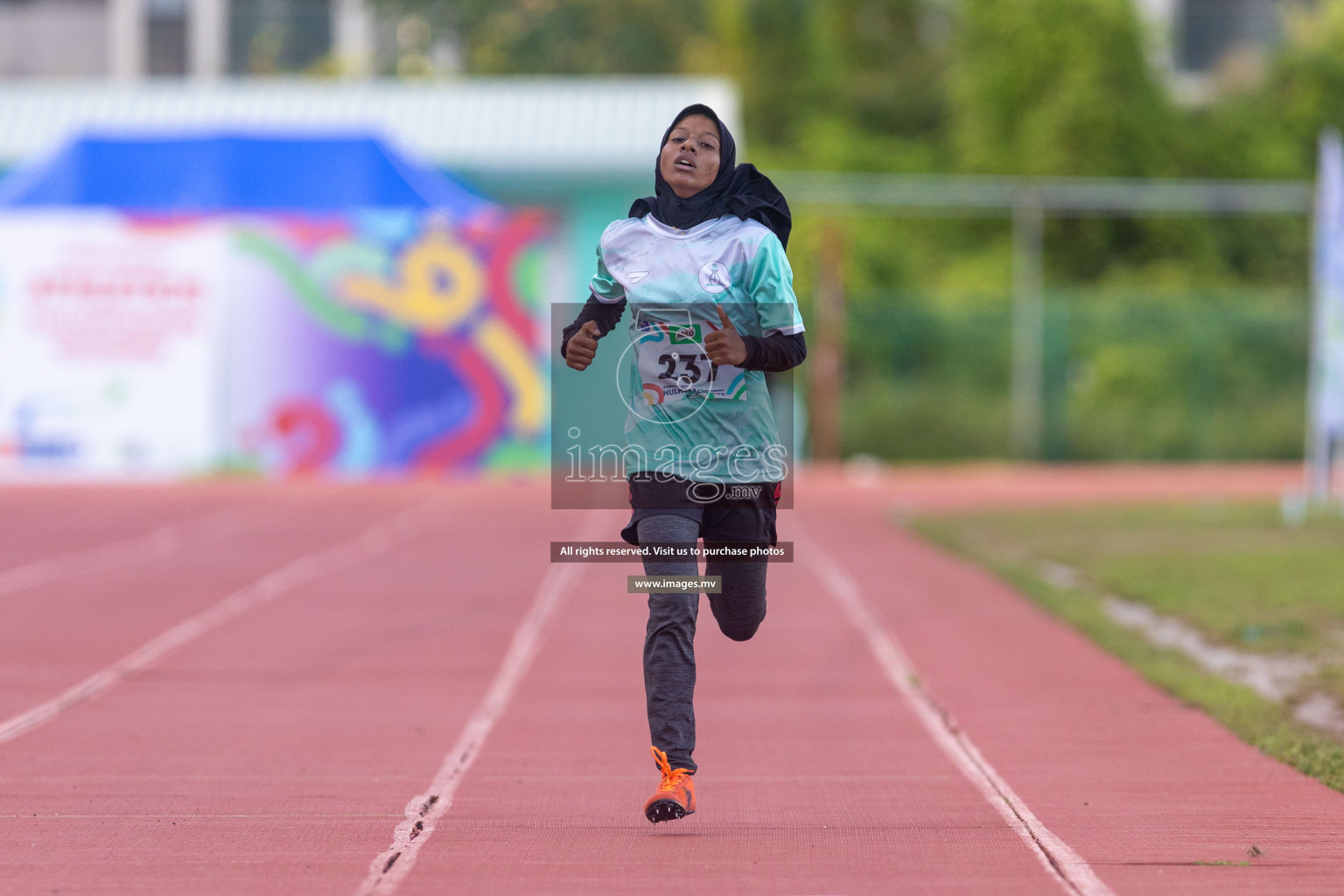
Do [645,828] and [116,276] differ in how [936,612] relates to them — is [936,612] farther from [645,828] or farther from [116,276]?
A: [116,276]

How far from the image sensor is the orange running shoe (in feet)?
17.5

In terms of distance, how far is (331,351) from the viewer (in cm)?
2448

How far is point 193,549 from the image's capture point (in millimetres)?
15148

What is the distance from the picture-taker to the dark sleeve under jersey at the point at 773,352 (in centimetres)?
527

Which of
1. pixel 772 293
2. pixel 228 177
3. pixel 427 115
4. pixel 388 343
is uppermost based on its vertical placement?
pixel 427 115

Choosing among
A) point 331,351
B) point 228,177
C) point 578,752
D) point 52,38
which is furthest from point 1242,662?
point 52,38

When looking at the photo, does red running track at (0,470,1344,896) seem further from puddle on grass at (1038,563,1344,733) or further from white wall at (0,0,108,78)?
white wall at (0,0,108,78)

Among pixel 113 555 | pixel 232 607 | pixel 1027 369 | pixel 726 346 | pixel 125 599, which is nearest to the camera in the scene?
pixel 726 346

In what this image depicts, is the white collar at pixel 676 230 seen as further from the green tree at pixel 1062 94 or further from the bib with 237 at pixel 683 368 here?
the green tree at pixel 1062 94

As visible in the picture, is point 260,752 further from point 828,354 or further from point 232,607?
point 828,354

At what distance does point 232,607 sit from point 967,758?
5.93 metres

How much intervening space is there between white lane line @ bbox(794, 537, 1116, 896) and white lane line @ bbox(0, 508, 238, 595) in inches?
215

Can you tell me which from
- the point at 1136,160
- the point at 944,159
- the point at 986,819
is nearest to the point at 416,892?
the point at 986,819

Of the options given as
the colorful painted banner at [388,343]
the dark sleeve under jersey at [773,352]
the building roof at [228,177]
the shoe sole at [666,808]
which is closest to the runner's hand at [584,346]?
the dark sleeve under jersey at [773,352]
